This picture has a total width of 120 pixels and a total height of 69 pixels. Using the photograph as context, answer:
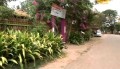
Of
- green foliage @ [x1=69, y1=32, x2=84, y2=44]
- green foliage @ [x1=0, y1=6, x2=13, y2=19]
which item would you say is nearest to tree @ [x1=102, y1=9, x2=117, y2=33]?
green foliage @ [x1=69, y1=32, x2=84, y2=44]

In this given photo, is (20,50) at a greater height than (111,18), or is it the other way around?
(111,18)

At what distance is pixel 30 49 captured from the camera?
9289 mm

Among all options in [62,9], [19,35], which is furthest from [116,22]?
[19,35]

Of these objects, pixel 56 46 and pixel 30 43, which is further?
pixel 56 46

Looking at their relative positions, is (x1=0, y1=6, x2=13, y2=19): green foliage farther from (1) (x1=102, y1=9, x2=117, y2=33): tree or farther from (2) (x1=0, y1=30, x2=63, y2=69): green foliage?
(1) (x1=102, y1=9, x2=117, y2=33): tree

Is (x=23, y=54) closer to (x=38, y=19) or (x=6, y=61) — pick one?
(x=6, y=61)

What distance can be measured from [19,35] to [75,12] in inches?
373

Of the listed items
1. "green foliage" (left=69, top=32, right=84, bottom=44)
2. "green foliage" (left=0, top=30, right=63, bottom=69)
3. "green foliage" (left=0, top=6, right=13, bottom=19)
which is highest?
"green foliage" (left=0, top=6, right=13, bottom=19)

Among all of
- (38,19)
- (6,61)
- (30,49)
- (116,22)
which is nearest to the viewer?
(6,61)

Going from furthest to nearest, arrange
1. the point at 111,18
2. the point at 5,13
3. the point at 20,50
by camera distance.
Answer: the point at 111,18
the point at 5,13
the point at 20,50

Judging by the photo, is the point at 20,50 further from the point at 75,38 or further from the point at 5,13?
the point at 75,38

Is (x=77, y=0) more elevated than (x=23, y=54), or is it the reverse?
(x=77, y=0)

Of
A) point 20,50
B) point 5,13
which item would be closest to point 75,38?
point 5,13

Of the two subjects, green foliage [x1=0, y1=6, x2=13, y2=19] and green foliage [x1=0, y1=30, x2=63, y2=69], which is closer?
green foliage [x1=0, y1=30, x2=63, y2=69]
